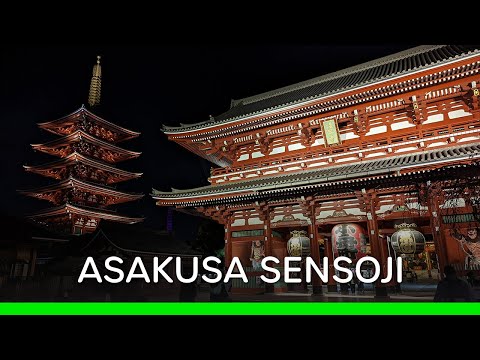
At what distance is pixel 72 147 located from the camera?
26.4m

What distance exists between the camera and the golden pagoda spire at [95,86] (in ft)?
106

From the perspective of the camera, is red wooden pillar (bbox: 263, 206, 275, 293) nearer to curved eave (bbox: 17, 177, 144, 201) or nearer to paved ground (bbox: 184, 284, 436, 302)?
paved ground (bbox: 184, 284, 436, 302)

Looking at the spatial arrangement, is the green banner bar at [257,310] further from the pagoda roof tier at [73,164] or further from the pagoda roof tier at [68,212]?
the pagoda roof tier at [73,164]

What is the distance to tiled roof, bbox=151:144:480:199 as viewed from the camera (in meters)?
9.37

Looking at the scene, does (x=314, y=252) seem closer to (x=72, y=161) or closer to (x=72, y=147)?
(x=72, y=161)

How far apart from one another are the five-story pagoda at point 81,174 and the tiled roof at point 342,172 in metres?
13.0

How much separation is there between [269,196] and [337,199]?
2476 mm

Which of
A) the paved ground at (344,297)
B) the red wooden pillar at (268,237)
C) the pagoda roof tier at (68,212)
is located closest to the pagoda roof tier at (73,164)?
the pagoda roof tier at (68,212)

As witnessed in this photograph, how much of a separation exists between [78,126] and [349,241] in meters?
24.1

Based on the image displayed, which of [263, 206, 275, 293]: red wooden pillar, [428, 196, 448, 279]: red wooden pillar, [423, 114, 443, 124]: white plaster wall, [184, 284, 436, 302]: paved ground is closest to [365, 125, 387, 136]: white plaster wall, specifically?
[423, 114, 443, 124]: white plaster wall

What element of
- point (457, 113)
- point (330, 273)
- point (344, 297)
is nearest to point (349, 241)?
point (330, 273)

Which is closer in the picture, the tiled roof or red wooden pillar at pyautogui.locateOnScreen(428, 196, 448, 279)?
the tiled roof

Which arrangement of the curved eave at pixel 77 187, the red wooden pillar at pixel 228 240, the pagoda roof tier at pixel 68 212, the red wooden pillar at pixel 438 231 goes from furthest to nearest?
the curved eave at pixel 77 187 → the pagoda roof tier at pixel 68 212 → the red wooden pillar at pixel 228 240 → the red wooden pillar at pixel 438 231
